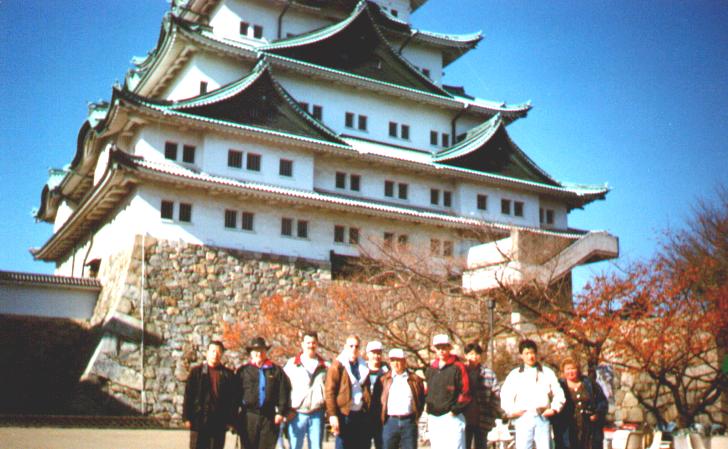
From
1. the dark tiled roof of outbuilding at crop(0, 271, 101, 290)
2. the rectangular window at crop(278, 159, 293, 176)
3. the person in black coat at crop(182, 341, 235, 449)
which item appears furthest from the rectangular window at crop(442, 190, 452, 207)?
the person in black coat at crop(182, 341, 235, 449)

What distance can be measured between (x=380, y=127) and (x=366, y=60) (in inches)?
119

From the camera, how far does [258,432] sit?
26.8 ft

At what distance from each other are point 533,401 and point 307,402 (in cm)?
255

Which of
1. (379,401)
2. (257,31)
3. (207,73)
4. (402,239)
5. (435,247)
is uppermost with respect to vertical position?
(257,31)

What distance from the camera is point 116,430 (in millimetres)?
17828

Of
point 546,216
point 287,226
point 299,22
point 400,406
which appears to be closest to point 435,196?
point 546,216

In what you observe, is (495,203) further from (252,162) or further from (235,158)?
(235,158)

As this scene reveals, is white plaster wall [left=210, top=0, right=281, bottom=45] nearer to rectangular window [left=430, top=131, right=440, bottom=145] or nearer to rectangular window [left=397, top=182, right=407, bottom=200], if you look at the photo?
rectangular window [left=430, top=131, right=440, bottom=145]

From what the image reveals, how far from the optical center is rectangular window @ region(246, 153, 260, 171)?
25891 millimetres

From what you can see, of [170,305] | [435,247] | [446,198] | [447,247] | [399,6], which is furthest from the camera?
[399,6]

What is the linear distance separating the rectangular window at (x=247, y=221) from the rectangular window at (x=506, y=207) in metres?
11.5

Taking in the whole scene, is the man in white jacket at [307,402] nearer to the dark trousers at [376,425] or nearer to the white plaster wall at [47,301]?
the dark trousers at [376,425]

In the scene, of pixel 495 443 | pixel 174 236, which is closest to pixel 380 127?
pixel 174 236

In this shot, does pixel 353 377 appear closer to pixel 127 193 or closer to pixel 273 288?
pixel 273 288
